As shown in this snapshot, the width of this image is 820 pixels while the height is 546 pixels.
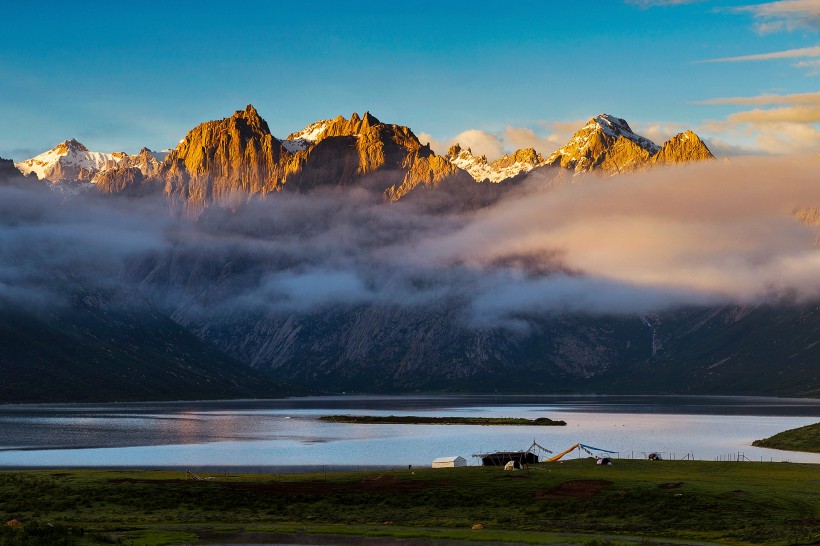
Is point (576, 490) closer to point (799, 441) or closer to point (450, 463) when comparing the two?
point (450, 463)

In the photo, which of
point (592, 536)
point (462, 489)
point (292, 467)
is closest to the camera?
point (592, 536)

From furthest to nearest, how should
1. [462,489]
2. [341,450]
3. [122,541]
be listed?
1. [341,450]
2. [462,489]
3. [122,541]

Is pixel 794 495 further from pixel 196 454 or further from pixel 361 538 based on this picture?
pixel 196 454

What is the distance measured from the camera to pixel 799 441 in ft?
622

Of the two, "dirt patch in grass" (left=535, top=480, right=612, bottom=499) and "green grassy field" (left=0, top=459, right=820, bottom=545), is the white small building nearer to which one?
"green grassy field" (left=0, top=459, right=820, bottom=545)

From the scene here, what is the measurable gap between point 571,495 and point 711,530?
20.4m

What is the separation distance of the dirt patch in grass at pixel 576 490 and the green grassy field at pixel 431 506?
6.1 inches

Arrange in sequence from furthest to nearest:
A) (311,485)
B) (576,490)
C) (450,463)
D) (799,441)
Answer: (799,441) < (450,463) < (311,485) < (576,490)

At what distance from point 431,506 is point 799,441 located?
10496 centimetres

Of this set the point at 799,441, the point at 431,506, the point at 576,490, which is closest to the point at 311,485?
the point at 431,506

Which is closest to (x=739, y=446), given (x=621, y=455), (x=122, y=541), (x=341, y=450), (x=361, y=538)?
(x=621, y=455)

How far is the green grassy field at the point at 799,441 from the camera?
18325 centimetres

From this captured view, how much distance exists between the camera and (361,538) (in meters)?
90.8

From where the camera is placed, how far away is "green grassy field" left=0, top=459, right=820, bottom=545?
90.2 m
